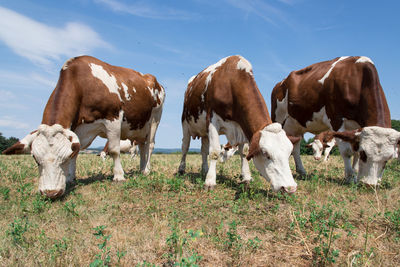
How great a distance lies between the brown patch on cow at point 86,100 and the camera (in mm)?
6211

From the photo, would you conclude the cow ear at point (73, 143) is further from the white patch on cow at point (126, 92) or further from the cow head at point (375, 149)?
the cow head at point (375, 149)

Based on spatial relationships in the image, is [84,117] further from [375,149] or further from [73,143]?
[375,149]

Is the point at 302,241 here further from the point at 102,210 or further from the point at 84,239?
the point at 102,210

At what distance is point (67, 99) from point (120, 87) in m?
1.56

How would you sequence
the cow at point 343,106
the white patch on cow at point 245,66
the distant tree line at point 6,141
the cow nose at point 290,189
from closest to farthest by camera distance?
the cow nose at point 290,189 < the cow at point 343,106 < the white patch on cow at point 245,66 < the distant tree line at point 6,141

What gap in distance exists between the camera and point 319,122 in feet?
27.0

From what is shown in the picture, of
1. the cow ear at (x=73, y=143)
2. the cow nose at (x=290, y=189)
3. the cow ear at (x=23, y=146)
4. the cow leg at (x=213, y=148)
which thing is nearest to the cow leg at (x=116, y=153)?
the cow ear at (x=73, y=143)

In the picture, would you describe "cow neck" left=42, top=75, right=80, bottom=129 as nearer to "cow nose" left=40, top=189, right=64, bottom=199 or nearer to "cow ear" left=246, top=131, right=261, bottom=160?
"cow nose" left=40, top=189, right=64, bottom=199

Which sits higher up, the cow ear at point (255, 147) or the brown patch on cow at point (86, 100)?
the brown patch on cow at point (86, 100)

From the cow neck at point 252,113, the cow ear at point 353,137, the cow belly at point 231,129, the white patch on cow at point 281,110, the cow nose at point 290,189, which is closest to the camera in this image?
the cow nose at point 290,189

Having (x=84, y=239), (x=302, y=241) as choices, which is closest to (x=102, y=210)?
(x=84, y=239)

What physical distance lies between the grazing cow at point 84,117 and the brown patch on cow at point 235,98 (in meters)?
2.07

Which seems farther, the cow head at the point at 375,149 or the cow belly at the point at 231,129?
the cow belly at the point at 231,129

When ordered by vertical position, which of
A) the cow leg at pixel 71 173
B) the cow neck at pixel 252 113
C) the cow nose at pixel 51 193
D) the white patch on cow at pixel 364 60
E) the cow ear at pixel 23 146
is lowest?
the cow nose at pixel 51 193
